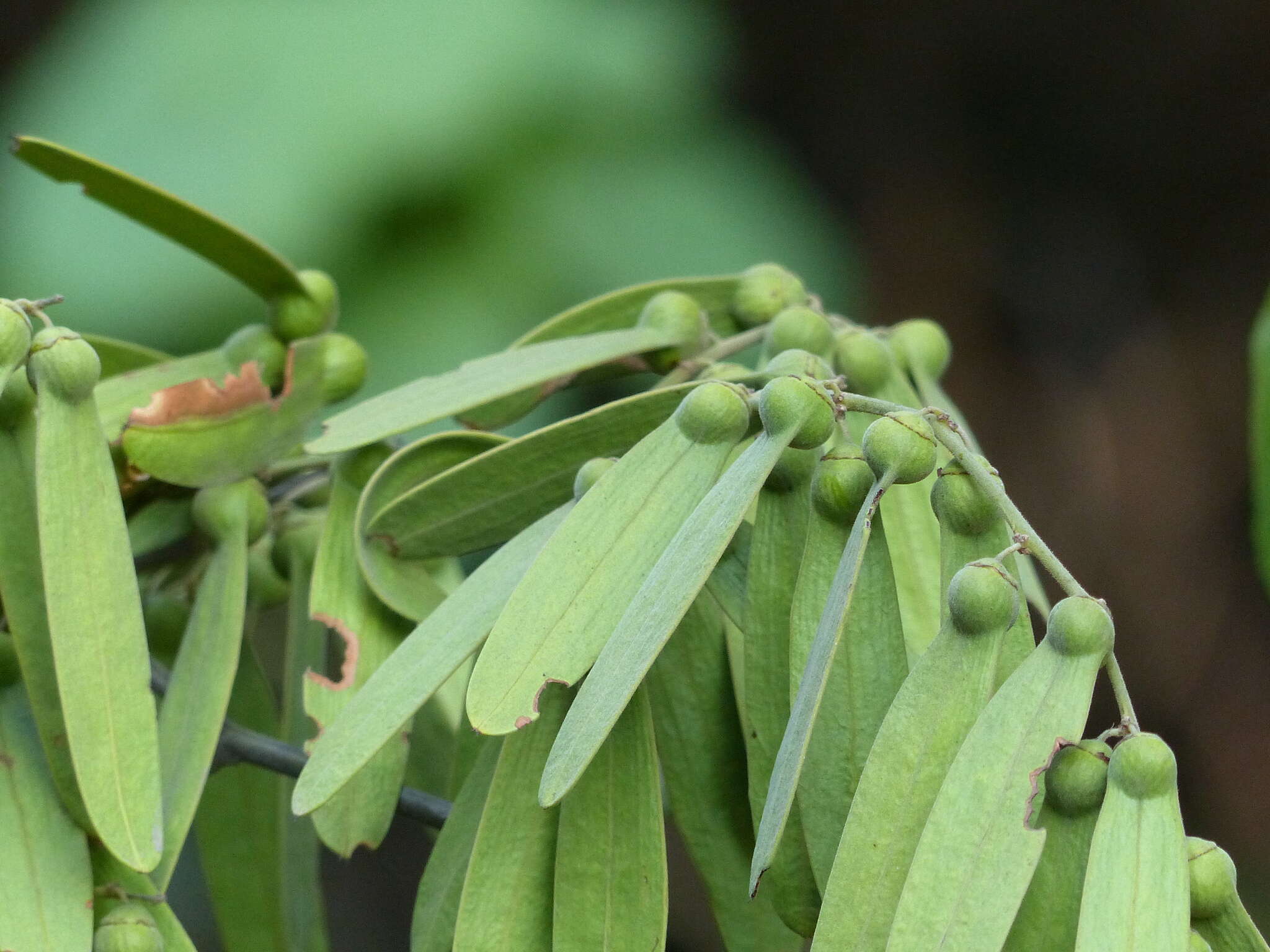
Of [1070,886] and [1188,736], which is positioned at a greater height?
[1070,886]

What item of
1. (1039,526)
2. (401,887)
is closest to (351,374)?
(401,887)

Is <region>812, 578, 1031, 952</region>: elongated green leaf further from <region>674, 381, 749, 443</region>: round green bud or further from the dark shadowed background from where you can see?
the dark shadowed background

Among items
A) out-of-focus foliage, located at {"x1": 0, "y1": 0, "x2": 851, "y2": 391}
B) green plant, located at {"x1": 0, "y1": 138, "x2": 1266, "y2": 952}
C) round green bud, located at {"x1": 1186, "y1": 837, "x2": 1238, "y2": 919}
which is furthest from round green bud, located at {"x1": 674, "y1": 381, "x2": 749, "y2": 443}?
out-of-focus foliage, located at {"x1": 0, "y1": 0, "x2": 851, "y2": 391}

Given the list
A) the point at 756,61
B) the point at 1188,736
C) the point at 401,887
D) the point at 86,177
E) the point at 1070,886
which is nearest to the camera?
the point at 1070,886

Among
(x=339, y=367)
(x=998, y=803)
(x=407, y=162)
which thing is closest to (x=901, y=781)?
(x=998, y=803)

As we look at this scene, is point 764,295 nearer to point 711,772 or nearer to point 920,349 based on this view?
point 920,349

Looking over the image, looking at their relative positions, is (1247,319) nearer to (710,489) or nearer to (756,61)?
(756,61)
